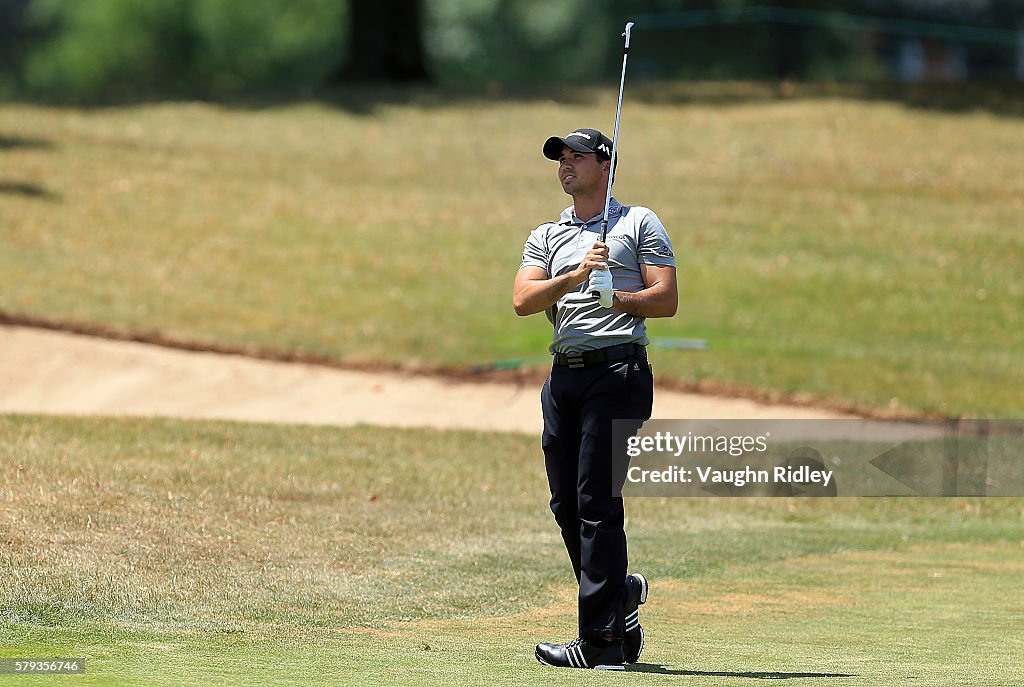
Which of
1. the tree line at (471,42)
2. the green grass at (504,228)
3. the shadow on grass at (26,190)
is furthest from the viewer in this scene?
the tree line at (471,42)

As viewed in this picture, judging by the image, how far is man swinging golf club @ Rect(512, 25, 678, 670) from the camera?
7113 mm

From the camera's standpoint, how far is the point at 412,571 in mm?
9797

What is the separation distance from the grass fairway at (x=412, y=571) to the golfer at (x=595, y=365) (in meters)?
0.29

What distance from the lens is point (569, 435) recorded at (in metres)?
7.28

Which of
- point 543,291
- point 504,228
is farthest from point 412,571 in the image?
point 504,228

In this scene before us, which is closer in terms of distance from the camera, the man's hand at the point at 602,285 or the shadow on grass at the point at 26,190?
the man's hand at the point at 602,285

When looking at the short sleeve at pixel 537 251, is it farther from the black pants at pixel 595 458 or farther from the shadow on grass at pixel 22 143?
the shadow on grass at pixel 22 143

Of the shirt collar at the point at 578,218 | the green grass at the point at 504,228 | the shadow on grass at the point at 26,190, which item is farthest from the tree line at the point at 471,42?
the shirt collar at the point at 578,218

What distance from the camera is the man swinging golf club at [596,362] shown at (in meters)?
7.11

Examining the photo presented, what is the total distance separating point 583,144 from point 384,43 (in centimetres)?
2994

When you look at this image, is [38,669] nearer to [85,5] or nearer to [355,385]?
[355,385]

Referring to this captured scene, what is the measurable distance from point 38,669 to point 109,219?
20.5 meters
